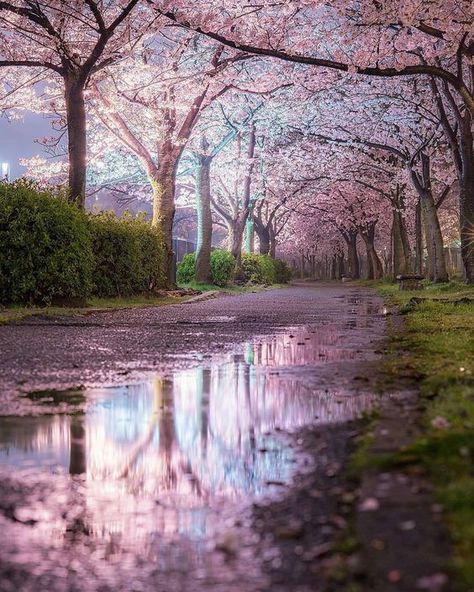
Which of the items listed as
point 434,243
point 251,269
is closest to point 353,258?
point 251,269

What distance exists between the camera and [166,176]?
2627 cm

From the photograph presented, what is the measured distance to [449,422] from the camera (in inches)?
147

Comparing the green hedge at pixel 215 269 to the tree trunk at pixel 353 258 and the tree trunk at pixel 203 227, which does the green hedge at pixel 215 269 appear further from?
the tree trunk at pixel 353 258

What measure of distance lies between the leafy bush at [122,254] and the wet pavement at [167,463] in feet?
32.1

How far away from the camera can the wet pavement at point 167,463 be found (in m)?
2.53

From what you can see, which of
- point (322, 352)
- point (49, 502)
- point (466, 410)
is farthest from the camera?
point (322, 352)

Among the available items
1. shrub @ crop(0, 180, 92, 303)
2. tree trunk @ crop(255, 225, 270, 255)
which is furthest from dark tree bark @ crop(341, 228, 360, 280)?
shrub @ crop(0, 180, 92, 303)

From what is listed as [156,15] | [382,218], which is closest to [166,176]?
[156,15]

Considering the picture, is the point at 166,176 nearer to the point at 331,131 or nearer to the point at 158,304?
the point at 158,304

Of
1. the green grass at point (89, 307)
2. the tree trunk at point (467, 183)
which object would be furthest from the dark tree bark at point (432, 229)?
the green grass at point (89, 307)

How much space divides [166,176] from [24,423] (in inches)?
872

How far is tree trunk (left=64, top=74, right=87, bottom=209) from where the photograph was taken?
19.0 m

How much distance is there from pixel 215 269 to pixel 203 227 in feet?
8.31

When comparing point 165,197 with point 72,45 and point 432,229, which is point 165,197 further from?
point 432,229
